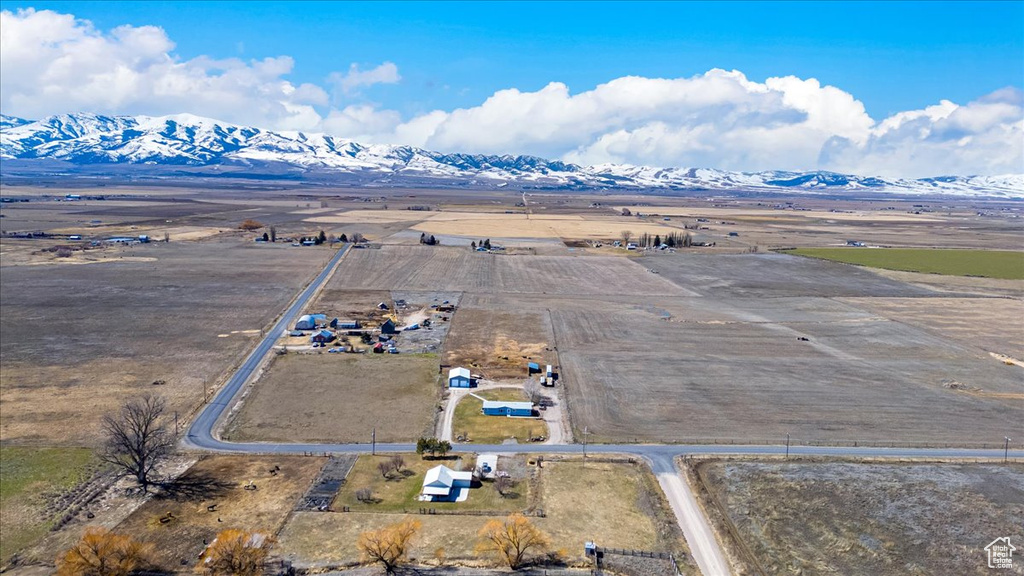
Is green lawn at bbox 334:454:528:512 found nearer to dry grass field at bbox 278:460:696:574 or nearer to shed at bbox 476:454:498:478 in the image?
shed at bbox 476:454:498:478

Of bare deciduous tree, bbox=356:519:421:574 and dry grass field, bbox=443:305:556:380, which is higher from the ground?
dry grass field, bbox=443:305:556:380

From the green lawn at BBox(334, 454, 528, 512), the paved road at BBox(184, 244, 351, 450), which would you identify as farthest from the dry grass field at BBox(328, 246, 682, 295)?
the green lawn at BBox(334, 454, 528, 512)

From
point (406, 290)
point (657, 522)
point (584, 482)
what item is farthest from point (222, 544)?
point (406, 290)

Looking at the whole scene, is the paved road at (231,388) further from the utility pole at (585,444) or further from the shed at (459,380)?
the utility pole at (585,444)

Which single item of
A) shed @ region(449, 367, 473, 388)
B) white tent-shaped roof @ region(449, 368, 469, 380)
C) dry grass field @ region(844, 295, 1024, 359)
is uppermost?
dry grass field @ region(844, 295, 1024, 359)

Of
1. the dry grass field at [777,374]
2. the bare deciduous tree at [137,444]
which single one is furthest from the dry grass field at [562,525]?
the bare deciduous tree at [137,444]
